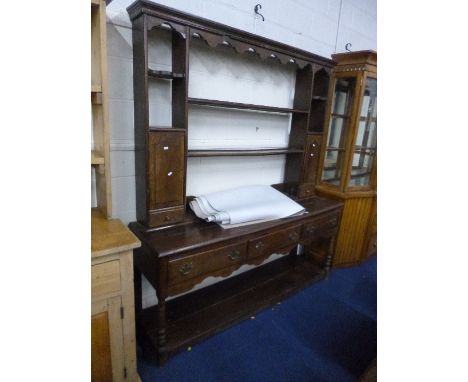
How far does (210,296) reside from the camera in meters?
2.14

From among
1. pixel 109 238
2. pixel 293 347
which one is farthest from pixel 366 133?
pixel 109 238

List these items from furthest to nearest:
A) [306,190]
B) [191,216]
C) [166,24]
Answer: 1. [306,190]
2. [191,216]
3. [166,24]

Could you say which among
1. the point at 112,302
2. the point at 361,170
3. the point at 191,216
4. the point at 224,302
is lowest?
the point at 224,302

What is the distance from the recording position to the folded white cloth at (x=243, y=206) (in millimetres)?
1735

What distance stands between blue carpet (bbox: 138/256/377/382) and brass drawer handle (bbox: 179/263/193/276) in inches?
23.7

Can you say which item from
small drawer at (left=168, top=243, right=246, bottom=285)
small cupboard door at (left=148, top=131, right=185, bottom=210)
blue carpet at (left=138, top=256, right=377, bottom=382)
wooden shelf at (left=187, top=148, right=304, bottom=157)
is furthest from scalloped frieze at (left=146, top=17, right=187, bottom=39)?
blue carpet at (left=138, top=256, right=377, bottom=382)

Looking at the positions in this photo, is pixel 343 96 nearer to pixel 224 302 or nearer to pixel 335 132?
pixel 335 132

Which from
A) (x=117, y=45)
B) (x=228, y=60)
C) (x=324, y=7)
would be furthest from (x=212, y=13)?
(x=324, y=7)

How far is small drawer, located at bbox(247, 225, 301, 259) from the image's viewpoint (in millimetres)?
1788

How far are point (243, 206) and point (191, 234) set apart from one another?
440 mm

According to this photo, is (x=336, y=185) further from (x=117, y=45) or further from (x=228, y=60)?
(x=117, y=45)

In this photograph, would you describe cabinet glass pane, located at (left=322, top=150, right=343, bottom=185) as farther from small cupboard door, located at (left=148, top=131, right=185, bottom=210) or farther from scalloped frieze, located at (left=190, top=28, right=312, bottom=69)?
small cupboard door, located at (left=148, top=131, right=185, bottom=210)

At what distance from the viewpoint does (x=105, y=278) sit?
3.99 ft

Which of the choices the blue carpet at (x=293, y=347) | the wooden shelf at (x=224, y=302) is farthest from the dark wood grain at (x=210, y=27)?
the blue carpet at (x=293, y=347)
